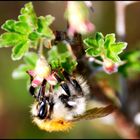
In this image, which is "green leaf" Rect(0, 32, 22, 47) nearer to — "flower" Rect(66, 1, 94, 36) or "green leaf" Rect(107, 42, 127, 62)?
"flower" Rect(66, 1, 94, 36)

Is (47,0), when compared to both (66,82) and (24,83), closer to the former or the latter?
(24,83)

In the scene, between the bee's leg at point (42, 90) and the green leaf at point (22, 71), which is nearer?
the bee's leg at point (42, 90)

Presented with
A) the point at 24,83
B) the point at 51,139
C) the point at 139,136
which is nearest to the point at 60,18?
the point at 24,83

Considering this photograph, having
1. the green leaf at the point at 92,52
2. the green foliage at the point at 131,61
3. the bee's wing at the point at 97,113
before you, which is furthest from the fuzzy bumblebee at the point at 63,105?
the green foliage at the point at 131,61

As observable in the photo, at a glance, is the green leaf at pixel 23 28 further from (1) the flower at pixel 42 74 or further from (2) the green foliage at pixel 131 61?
(2) the green foliage at pixel 131 61

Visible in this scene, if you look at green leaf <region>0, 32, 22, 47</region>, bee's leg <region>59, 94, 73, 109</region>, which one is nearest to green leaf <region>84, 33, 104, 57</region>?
bee's leg <region>59, 94, 73, 109</region>

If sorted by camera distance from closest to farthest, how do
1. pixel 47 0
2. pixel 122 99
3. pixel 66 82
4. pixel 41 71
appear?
pixel 41 71
pixel 66 82
pixel 122 99
pixel 47 0
